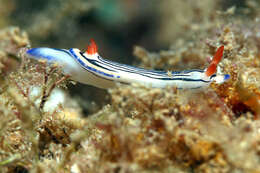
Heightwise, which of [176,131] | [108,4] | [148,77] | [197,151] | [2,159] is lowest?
[2,159]

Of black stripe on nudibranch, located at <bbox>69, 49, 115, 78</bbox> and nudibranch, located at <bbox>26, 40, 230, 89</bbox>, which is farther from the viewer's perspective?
black stripe on nudibranch, located at <bbox>69, 49, 115, 78</bbox>

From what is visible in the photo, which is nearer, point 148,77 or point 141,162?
point 141,162

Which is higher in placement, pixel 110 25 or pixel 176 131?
pixel 110 25

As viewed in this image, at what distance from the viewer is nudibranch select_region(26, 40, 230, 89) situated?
7.98 ft

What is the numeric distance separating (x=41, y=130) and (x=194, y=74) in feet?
5.29

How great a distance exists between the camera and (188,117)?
192cm

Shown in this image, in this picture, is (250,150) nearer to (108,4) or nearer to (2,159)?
(2,159)

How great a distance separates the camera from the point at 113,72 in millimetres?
2559

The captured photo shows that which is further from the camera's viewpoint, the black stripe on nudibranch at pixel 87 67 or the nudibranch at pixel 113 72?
the black stripe on nudibranch at pixel 87 67

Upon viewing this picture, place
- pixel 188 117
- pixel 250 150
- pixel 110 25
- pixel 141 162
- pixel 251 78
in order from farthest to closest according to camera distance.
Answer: pixel 110 25 < pixel 251 78 < pixel 188 117 < pixel 141 162 < pixel 250 150

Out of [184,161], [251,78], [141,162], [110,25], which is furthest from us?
[110,25]

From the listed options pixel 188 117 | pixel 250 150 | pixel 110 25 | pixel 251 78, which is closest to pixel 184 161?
pixel 188 117

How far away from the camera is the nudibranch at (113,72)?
2.43 m

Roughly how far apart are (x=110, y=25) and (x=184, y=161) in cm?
826
